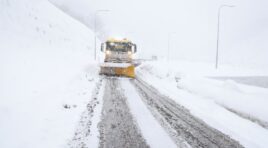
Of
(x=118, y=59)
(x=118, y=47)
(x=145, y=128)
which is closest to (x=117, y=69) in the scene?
(x=118, y=59)

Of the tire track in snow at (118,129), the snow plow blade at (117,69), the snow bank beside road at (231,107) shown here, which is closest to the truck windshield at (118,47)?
the snow plow blade at (117,69)

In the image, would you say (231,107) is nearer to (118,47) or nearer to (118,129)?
(118,129)

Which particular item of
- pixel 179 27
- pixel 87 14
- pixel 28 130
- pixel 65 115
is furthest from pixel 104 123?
pixel 179 27

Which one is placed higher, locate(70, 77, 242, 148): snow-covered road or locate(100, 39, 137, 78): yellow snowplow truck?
locate(100, 39, 137, 78): yellow snowplow truck

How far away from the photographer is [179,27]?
16175cm

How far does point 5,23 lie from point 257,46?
99.7 meters

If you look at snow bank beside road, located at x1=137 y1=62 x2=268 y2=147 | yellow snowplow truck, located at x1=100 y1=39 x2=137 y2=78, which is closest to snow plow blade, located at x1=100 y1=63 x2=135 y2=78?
yellow snowplow truck, located at x1=100 y1=39 x2=137 y2=78

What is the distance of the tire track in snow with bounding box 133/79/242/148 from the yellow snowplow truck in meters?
9.51

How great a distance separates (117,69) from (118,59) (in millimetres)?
1147

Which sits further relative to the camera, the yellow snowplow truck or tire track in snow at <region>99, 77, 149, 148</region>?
the yellow snowplow truck

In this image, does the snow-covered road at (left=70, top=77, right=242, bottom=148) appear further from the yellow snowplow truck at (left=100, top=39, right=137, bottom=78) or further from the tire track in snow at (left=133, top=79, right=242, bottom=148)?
the yellow snowplow truck at (left=100, top=39, right=137, bottom=78)

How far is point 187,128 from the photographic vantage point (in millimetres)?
5879

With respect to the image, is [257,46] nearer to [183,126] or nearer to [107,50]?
[107,50]

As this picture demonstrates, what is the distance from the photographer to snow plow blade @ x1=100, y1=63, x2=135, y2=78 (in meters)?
17.4
